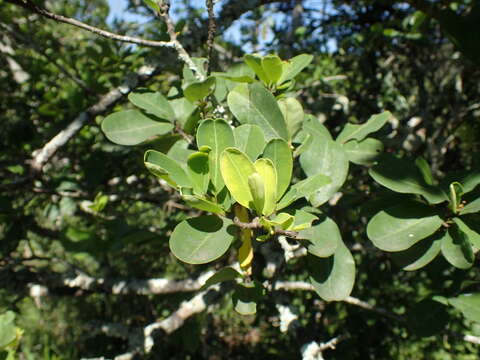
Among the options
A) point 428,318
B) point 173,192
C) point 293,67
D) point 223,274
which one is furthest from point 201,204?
point 173,192

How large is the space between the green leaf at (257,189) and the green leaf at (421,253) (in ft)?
1.36

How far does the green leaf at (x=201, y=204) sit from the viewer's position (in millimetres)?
584

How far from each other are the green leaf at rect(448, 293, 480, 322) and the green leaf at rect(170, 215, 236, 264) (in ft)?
1.97

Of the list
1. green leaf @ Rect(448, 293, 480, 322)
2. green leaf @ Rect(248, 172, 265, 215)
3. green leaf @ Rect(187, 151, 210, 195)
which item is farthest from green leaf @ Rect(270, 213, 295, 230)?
green leaf @ Rect(448, 293, 480, 322)

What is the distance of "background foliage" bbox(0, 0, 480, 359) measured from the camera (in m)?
1.22

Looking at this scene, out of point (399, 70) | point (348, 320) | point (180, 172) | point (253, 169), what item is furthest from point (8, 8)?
point (348, 320)

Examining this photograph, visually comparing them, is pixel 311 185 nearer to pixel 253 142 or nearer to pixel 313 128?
pixel 253 142

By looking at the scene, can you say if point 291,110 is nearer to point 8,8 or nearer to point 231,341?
point 8,8

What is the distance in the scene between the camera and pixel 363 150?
3.10 ft

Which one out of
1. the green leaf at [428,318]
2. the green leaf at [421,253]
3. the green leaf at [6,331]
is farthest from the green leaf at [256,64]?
the green leaf at [6,331]

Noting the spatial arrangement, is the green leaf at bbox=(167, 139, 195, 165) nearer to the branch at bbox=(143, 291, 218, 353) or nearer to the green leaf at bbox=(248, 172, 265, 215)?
the green leaf at bbox=(248, 172, 265, 215)

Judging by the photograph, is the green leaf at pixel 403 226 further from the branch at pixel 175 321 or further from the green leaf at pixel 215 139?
the branch at pixel 175 321

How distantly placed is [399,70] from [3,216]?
98.5 inches

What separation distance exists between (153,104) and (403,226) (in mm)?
594
